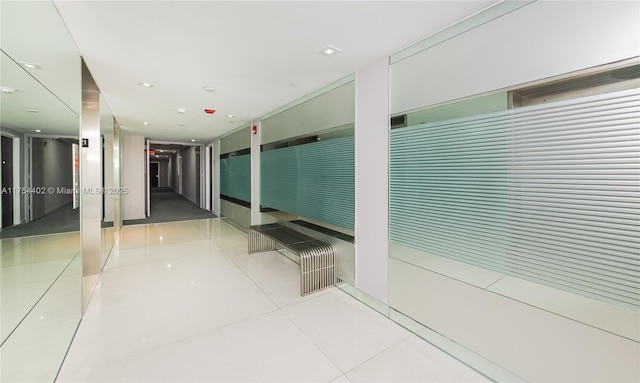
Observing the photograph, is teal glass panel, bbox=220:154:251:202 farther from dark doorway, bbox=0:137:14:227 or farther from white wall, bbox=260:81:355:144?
dark doorway, bbox=0:137:14:227

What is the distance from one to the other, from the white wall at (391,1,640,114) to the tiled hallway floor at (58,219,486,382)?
2351 millimetres

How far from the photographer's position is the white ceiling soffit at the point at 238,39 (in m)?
1.97

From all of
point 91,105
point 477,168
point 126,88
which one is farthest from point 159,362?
point 126,88

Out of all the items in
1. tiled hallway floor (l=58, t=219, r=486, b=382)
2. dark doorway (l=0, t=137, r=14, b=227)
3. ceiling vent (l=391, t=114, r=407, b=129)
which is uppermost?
ceiling vent (l=391, t=114, r=407, b=129)

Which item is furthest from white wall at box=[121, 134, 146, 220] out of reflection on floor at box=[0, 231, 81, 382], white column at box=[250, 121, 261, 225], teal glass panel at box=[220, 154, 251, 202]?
reflection on floor at box=[0, 231, 81, 382]

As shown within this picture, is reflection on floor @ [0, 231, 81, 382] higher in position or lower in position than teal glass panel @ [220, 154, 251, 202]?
lower

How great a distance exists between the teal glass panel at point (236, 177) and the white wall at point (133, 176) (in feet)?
9.05

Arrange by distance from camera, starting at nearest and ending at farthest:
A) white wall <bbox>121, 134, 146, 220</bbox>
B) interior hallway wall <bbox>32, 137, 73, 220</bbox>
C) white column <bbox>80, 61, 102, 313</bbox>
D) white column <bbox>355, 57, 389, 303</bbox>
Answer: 1. interior hallway wall <bbox>32, 137, 73, 220</bbox>
2. white column <bbox>355, 57, 389, 303</bbox>
3. white column <bbox>80, 61, 102, 313</bbox>
4. white wall <bbox>121, 134, 146, 220</bbox>

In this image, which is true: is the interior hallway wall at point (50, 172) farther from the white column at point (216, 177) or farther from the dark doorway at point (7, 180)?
the white column at point (216, 177)

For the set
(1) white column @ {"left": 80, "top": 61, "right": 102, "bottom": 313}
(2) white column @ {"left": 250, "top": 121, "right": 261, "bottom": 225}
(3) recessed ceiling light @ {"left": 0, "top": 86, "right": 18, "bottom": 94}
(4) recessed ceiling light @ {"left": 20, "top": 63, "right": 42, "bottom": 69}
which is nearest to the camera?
(3) recessed ceiling light @ {"left": 0, "top": 86, "right": 18, "bottom": 94}

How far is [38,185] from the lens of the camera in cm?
198

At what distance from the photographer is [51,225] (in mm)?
2303

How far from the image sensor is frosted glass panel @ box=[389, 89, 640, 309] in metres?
1.45

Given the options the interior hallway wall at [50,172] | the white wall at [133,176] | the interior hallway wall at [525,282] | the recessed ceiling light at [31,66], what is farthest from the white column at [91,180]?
the white wall at [133,176]
